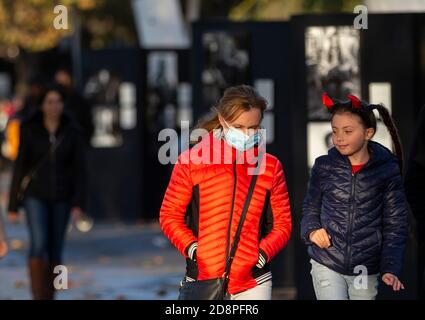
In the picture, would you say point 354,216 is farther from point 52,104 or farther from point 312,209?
point 52,104

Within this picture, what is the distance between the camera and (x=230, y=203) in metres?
6.65

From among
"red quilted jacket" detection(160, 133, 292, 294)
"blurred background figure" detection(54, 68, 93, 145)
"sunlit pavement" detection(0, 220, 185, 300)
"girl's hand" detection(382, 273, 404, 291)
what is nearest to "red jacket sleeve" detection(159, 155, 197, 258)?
"red quilted jacket" detection(160, 133, 292, 294)

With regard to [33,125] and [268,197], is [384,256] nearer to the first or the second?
[268,197]

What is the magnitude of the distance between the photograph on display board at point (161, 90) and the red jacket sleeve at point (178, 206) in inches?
477

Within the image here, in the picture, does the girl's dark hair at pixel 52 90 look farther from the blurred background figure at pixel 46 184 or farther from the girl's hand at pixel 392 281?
the girl's hand at pixel 392 281

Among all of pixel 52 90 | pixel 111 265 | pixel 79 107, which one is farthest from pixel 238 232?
pixel 79 107

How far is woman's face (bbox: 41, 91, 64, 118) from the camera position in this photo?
36.1 feet

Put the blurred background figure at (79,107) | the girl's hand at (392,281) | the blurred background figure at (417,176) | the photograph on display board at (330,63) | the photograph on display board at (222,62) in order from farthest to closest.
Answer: the blurred background figure at (79,107) < the photograph on display board at (222,62) < the photograph on display board at (330,63) < the blurred background figure at (417,176) < the girl's hand at (392,281)

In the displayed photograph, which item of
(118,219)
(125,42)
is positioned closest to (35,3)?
(125,42)

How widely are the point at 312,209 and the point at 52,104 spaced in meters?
4.24

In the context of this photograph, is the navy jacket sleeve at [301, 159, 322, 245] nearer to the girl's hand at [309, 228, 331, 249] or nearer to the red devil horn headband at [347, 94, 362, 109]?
the girl's hand at [309, 228, 331, 249]

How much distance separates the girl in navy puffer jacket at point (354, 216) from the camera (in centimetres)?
710

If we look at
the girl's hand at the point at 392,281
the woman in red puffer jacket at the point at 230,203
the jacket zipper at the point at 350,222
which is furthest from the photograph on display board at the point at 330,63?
the woman in red puffer jacket at the point at 230,203

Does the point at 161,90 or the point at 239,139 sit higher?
the point at 239,139
